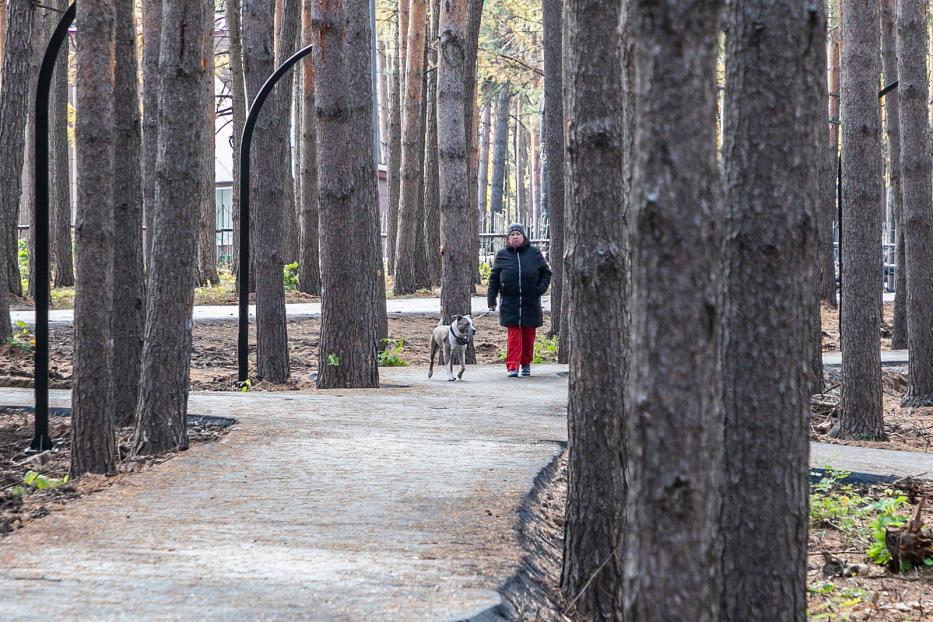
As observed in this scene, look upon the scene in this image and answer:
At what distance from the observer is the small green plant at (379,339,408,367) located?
16219mm

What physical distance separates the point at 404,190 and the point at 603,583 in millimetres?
20044

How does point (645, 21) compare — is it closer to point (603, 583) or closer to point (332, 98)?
point (603, 583)

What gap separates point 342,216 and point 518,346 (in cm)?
325

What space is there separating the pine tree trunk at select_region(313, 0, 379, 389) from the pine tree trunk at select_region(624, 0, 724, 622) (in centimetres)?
872

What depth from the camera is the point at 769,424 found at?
4.36 m

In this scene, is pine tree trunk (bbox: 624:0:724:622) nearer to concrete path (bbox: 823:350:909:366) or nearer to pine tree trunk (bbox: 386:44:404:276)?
concrete path (bbox: 823:350:909:366)

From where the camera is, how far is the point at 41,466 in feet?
26.1

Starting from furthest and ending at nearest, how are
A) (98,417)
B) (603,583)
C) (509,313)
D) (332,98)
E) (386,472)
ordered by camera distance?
(509,313) < (332,98) < (98,417) < (386,472) < (603,583)

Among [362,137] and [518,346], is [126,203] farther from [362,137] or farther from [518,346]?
[518,346]

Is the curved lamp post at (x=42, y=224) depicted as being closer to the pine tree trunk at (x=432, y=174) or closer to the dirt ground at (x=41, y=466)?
the dirt ground at (x=41, y=466)

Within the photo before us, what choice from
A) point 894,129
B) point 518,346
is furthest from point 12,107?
point 894,129

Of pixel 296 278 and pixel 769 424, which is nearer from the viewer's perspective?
pixel 769 424

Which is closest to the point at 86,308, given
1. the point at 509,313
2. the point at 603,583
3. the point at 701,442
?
the point at 603,583

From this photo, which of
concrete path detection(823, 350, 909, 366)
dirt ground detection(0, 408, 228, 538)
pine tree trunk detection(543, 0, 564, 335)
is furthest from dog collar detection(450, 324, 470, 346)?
concrete path detection(823, 350, 909, 366)
